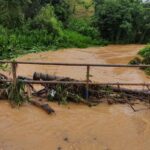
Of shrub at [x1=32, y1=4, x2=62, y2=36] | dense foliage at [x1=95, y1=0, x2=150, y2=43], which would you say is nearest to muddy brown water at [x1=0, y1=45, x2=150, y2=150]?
shrub at [x1=32, y1=4, x2=62, y2=36]

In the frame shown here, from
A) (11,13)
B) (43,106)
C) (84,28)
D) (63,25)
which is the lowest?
(84,28)

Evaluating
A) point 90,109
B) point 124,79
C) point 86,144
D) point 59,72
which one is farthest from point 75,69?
point 86,144

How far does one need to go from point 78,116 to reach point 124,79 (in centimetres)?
764

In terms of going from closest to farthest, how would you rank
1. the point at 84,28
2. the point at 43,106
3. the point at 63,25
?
the point at 43,106 < the point at 63,25 < the point at 84,28

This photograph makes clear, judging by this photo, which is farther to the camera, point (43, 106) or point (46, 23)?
point (46, 23)

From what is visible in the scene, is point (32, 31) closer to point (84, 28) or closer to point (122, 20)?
point (84, 28)

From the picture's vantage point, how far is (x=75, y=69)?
1603 cm

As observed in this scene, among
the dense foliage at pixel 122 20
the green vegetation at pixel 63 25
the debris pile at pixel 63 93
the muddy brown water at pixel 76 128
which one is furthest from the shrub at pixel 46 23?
the muddy brown water at pixel 76 128

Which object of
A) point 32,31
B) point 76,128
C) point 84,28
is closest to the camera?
point 76,128

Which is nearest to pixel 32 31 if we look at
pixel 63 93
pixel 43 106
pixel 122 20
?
pixel 122 20

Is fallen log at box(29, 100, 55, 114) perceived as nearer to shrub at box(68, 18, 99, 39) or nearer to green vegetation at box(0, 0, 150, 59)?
green vegetation at box(0, 0, 150, 59)

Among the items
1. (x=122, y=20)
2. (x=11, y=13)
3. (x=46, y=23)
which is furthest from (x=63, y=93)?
(x=122, y=20)

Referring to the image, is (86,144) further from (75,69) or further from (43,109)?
(75,69)

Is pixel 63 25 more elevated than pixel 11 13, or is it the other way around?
pixel 11 13
